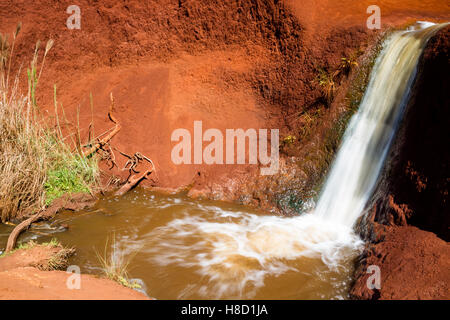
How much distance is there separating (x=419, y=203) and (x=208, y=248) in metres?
2.31

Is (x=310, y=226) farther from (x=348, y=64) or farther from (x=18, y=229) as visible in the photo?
(x=18, y=229)

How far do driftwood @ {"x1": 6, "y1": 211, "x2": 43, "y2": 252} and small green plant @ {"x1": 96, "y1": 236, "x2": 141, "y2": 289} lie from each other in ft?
3.06

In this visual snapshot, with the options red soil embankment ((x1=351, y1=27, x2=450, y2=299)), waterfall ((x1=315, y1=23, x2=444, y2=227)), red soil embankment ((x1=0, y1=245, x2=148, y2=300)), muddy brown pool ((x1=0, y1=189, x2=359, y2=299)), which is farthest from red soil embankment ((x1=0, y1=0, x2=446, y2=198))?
red soil embankment ((x1=0, y1=245, x2=148, y2=300))

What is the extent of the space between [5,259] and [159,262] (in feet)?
4.82

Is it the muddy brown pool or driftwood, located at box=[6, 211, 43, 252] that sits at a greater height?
driftwood, located at box=[6, 211, 43, 252]

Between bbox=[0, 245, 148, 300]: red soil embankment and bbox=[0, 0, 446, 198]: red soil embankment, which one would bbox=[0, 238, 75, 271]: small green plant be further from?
bbox=[0, 0, 446, 198]: red soil embankment

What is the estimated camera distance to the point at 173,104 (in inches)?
252

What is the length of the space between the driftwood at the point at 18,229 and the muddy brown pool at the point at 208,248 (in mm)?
91

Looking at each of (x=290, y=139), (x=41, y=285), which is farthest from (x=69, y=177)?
(x=290, y=139)

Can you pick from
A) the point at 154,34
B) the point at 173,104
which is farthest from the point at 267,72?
the point at 154,34

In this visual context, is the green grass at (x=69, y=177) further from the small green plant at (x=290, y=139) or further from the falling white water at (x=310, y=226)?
the small green plant at (x=290, y=139)

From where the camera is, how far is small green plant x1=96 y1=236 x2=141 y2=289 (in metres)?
2.96

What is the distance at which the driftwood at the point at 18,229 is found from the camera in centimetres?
346

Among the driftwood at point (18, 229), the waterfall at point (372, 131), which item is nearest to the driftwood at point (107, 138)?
the driftwood at point (18, 229)
